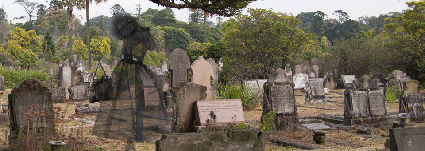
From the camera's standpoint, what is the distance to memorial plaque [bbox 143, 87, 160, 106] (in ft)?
22.4

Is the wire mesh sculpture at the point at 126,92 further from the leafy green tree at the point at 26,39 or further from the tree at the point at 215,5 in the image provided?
the leafy green tree at the point at 26,39

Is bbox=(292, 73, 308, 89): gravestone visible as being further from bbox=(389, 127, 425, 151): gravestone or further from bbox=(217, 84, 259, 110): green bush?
bbox=(389, 127, 425, 151): gravestone

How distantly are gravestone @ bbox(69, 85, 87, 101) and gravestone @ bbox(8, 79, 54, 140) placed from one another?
8582mm

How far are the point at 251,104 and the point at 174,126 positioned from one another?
6910 millimetres

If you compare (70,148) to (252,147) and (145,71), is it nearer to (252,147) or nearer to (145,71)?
(145,71)

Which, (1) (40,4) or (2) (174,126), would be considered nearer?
(2) (174,126)

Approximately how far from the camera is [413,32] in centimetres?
2217

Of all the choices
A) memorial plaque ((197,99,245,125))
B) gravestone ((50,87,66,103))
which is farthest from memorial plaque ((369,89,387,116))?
gravestone ((50,87,66,103))

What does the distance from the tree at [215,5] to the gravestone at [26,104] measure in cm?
279

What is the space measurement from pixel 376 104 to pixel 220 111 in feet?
18.4

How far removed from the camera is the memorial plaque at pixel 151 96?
6.82 metres

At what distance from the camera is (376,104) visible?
9492 mm

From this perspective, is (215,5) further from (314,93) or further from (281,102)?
(314,93)

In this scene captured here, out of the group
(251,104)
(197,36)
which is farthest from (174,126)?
(197,36)
